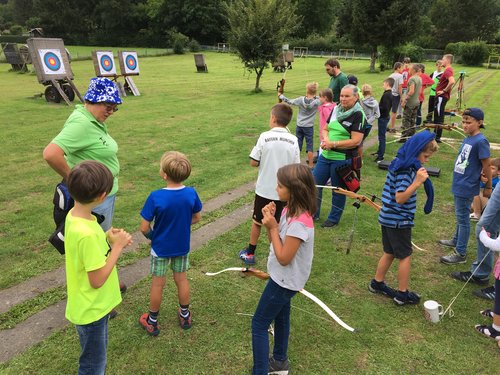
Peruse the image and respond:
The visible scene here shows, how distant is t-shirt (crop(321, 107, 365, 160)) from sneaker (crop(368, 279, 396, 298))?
1.88 metres

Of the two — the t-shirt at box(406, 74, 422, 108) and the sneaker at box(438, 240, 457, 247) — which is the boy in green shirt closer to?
the sneaker at box(438, 240, 457, 247)

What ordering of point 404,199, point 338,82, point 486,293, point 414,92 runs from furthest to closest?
point 414,92 < point 338,82 < point 486,293 < point 404,199

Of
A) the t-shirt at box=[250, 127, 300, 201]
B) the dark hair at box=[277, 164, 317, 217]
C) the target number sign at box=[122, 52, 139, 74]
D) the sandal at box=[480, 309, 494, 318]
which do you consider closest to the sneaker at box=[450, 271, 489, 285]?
the sandal at box=[480, 309, 494, 318]

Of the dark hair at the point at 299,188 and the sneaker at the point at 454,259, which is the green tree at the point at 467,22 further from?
the dark hair at the point at 299,188

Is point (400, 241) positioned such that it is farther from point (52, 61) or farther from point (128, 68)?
point (128, 68)

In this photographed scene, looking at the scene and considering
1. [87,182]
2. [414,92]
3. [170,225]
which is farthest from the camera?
[414,92]

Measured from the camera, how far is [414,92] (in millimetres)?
9961

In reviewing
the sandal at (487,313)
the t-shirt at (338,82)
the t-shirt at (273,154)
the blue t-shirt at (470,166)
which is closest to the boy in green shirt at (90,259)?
the t-shirt at (273,154)

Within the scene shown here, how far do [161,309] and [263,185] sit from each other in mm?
1666

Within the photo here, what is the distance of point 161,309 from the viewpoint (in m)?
3.71

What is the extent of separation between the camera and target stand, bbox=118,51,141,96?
717 inches

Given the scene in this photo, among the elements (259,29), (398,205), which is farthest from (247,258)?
(259,29)

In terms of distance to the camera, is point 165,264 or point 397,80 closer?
point 165,264

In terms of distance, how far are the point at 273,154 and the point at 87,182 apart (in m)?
2.33
